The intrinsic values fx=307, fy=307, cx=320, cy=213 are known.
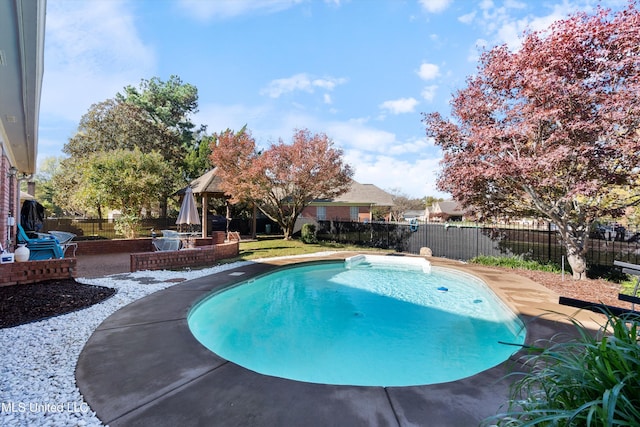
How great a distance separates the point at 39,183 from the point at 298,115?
148 ft

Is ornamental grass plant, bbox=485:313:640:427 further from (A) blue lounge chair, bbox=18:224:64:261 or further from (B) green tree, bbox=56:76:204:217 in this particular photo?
(B) green tree, bbox=56:76:204:217

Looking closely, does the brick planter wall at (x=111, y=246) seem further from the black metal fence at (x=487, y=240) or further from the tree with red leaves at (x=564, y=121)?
the tree with red leaves at (x=564, y=121)

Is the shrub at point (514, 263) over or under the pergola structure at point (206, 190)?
under

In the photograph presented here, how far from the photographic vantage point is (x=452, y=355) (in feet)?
16.4

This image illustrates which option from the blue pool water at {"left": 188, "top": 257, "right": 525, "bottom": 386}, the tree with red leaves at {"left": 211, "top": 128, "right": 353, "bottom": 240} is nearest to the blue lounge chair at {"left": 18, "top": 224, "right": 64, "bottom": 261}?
the blue pool water at {"left": 188, "top": 257, "right": 525, "bottom": 386}

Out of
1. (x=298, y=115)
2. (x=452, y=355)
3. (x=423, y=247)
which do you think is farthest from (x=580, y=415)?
(x=298, y=115)

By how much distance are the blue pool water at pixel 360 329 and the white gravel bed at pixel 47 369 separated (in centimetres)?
165

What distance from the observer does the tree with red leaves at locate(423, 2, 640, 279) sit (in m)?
6.97

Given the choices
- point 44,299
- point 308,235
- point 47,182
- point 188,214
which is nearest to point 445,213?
point 308,235

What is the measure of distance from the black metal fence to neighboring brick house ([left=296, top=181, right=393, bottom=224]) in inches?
382

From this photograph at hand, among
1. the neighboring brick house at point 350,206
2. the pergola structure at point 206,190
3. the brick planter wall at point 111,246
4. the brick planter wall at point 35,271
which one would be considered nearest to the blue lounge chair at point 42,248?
the brick planter wall at point 35,271

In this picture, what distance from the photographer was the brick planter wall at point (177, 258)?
907 centimetres

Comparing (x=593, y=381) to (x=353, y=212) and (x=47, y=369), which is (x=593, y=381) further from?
(x=353, y=212)

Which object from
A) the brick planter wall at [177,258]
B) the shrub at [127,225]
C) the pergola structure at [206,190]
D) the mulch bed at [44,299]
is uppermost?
the pergola structure at [206,190]
